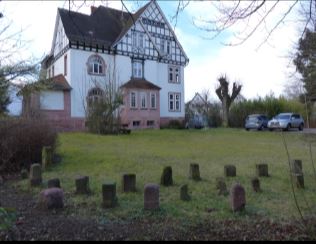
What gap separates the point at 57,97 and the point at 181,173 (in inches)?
1007

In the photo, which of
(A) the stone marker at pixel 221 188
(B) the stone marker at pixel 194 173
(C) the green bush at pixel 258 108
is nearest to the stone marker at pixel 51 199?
(A) the stone marker at pixel 221 188

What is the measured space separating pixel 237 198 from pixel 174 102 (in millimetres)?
35962

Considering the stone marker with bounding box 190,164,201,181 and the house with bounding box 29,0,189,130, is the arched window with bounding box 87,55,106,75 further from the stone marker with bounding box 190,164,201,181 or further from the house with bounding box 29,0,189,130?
the stone marker with bounding box 190,164,201,181

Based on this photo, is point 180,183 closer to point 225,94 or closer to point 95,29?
point 95,29

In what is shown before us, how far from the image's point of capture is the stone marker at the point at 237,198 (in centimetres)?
559

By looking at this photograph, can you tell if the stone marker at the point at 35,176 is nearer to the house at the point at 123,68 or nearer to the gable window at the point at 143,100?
the house at the point at 123,68

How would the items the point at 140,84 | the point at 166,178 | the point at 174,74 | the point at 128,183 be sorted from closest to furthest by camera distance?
the point at 128,183, the point at 166,178, the point at 140,84, the point at 174,74

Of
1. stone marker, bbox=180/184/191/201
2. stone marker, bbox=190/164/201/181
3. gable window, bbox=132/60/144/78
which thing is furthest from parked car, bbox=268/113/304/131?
stone marker, bbox=180/184/191/201

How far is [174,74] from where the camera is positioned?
4181cm

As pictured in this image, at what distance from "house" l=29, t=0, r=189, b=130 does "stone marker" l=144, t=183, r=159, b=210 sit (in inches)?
980

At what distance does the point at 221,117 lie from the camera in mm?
44594

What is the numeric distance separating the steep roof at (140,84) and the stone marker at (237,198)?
30292mm

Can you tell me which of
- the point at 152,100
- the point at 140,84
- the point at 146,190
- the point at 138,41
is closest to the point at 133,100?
the point at 140,84

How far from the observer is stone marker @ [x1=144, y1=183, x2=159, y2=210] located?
5.69m
